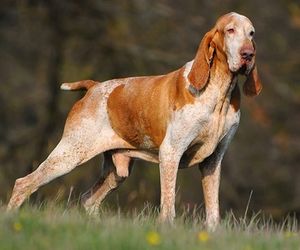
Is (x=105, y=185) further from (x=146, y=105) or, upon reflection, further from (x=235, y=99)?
(x=235, y=99)

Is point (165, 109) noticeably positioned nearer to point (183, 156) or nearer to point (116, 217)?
point (183, 156)

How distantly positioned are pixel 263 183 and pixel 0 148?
22.8 feet

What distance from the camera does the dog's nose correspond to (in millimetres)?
9617

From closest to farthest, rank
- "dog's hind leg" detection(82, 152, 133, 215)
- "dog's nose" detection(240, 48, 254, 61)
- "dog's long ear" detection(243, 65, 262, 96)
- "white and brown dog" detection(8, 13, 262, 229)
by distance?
"dog's nose" detection(240, 48, 254, 61) < "white and brown dog" detection(8, 13, 262, 229) < "dog's long ear" detection(243, 65, 262, 96) < "dog's hind leg" detection(82, 152, 133, 215)

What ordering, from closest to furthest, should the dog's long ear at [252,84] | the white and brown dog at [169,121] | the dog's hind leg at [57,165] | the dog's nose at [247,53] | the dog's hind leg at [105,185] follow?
the dog's nose at [247,53] < the white and brown dog at [169,121] < the dog's long ear at [252,84] < the dog's hind leg at [57,165] < the dog's hind leg at [105,185]

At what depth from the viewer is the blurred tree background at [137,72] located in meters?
21.0

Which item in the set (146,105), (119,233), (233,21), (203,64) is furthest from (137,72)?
(119,233)

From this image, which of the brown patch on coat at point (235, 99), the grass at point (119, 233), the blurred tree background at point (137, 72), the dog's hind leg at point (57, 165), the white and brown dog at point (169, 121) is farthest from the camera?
the blurred tree background at point (137, 72)

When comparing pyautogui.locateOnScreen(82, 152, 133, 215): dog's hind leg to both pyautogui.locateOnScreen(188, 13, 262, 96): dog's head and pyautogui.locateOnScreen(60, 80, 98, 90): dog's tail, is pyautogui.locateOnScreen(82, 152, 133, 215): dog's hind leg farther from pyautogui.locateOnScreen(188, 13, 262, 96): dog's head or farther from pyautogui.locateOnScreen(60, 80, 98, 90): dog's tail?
pyautogui.locateOnScreen(188, 13, 262, 96): dog's head

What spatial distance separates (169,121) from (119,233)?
2288 mm

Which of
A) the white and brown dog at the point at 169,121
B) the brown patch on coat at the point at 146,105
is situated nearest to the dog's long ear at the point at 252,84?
the white and brown dog at the point at 169,121

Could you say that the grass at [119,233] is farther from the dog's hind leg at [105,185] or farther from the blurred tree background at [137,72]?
the blurred tree background at [137,72]

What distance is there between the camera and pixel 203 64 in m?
10.1

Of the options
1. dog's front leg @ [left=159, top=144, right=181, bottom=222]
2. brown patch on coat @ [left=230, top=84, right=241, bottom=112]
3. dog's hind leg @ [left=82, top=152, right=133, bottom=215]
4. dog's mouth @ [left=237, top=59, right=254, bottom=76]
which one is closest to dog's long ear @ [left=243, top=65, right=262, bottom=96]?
brown patch on coat @ [left=230, top=84, right=241, bottom=112]
